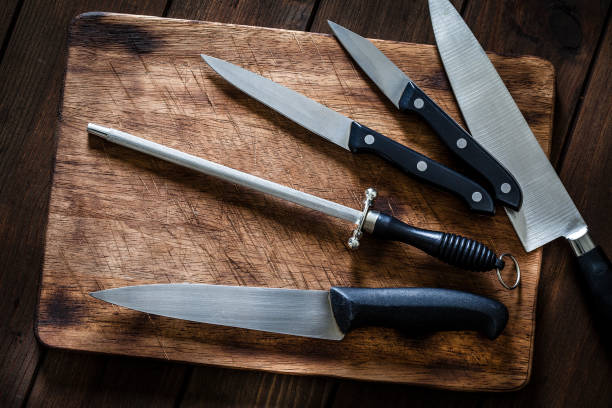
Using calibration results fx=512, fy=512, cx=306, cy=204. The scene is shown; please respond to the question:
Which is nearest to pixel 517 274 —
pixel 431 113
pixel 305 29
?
pixel 431 113

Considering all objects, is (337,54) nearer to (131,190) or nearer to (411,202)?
(411,202)

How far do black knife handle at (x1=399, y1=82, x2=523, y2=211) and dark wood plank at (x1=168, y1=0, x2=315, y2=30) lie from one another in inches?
10.4

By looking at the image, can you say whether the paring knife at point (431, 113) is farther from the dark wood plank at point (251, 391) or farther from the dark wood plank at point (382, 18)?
the dark wood plank at point (251, 391)

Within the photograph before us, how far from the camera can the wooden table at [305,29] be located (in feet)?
2.64

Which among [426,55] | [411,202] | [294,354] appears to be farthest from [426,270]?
[426,55]

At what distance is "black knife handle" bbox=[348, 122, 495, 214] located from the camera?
0.74 meters

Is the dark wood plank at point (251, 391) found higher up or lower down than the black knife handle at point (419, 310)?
lower down

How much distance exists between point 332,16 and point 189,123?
0.31 metres

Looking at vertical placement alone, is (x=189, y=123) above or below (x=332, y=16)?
below

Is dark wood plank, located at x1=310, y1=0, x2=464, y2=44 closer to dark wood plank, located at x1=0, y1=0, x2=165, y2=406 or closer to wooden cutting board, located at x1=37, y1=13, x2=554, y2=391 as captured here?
wooden cutting board, located at x1=37, y1=13, x2=554, y2=391

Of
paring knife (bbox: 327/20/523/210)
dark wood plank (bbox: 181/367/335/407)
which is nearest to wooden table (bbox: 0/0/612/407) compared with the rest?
dark wood plank (bbox: 181/367/335/407)

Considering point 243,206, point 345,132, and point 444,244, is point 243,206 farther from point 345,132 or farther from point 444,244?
point 444,244

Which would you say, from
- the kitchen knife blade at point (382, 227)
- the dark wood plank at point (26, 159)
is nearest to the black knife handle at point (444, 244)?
the kitchen knife blade at point (382, 227)

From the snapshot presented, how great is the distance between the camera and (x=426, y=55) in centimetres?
79
